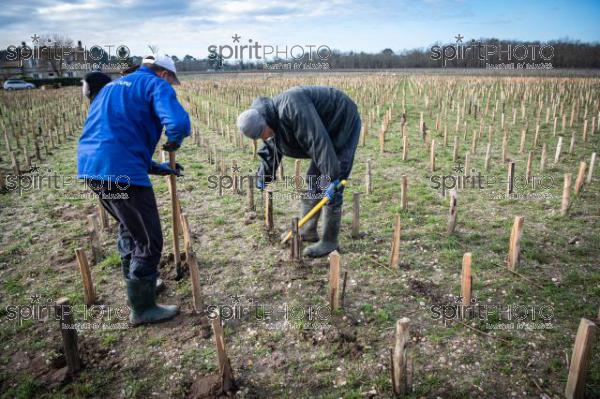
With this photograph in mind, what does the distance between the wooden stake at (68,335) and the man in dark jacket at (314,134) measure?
80.0 inches

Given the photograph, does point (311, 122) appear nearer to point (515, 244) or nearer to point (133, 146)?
point (133, 146)

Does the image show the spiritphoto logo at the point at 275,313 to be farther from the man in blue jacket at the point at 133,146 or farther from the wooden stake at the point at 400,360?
the wooden stake at the point at 400,360

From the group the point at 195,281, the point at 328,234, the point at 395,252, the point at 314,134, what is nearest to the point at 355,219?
the point at 328,234

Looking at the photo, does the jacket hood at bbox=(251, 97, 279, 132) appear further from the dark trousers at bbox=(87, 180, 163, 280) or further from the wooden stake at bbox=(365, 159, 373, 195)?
the wooden stake at bbox=(365, 159, 373, 195)

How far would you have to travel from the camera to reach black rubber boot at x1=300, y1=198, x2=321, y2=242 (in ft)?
15.3

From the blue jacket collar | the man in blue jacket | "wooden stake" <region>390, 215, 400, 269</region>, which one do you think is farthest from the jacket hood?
"wooden stake" <region>390, 215, 400, 269</region>

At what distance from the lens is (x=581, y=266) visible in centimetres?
402

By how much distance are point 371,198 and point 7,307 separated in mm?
4898

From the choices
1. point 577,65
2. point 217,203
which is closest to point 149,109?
point 217,203

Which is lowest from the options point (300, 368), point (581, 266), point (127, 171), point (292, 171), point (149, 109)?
point (300, 368)

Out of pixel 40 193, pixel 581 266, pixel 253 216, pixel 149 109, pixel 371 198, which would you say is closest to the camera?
pixel 149 109

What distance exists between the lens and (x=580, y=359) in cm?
225

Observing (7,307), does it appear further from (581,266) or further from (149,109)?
(581,266)

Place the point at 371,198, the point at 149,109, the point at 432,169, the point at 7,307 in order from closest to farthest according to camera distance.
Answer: the point at 149,109, the point at 7,307, the point at 371,198, the point at 432,169
